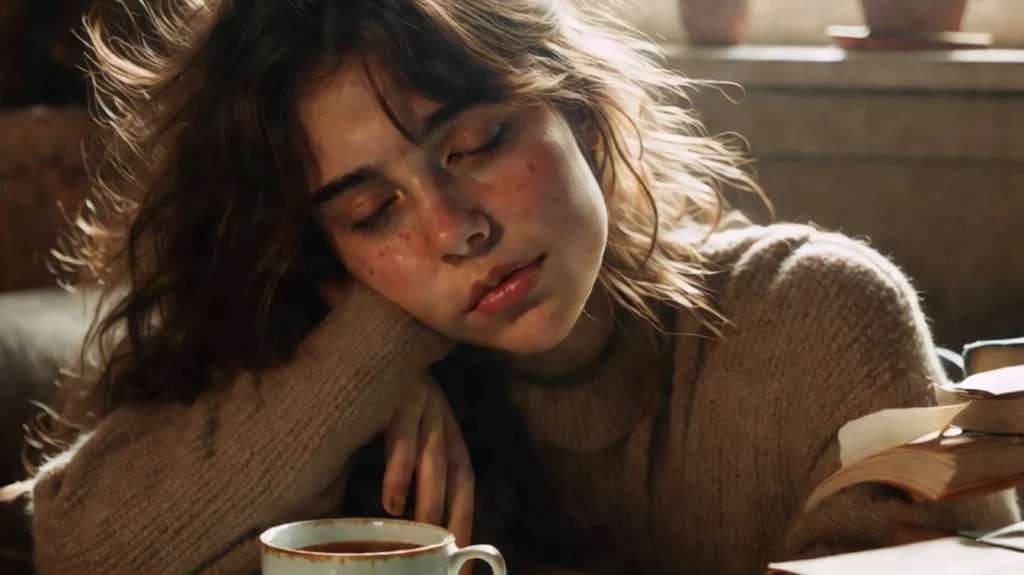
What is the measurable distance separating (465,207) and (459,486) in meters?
0.24

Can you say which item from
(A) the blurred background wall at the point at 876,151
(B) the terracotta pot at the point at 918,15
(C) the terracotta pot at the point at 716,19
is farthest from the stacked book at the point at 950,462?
(C) the terracotta pot at the point at 716,19

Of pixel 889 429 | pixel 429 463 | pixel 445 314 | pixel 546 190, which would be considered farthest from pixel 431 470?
pixel 889 429

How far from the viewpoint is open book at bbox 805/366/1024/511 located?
797 mm

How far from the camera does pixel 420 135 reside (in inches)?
41.0

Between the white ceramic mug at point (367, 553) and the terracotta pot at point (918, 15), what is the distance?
1.31m

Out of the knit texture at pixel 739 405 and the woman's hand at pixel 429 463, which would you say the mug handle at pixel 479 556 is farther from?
the knit texture at pixel 739 405

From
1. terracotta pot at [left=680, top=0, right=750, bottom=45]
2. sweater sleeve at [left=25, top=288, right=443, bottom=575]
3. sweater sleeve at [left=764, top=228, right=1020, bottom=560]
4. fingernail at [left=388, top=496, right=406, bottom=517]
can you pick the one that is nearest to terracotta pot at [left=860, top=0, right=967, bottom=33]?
terracotta pot at [left=680, top=0, right=750, bottom=45]

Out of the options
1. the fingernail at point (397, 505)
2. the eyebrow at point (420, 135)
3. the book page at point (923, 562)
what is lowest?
the book page at point (923, 562)

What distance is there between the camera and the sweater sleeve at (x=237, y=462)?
1.07 metres

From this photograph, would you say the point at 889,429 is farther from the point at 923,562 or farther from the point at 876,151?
the point at 876,151

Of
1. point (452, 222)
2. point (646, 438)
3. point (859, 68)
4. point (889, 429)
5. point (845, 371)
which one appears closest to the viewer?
point (889, 429)

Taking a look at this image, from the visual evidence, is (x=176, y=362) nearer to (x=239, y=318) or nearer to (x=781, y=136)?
(x=239, y=318)

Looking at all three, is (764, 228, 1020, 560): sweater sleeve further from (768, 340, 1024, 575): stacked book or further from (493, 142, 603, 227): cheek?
(493, 142, 603, 227): cheek

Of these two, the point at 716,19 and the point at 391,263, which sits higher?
the point at 716,19
